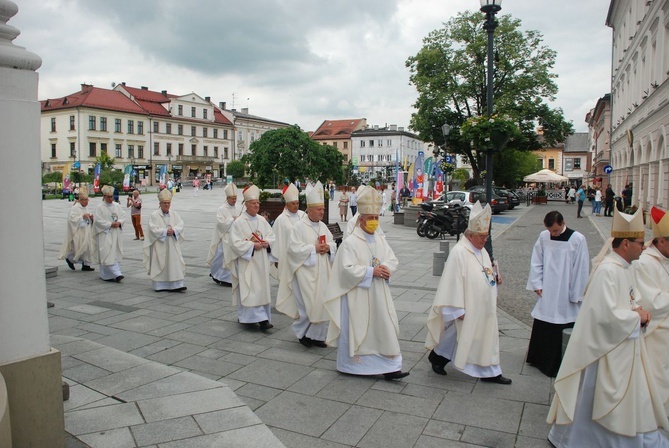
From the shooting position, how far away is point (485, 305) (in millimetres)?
5184

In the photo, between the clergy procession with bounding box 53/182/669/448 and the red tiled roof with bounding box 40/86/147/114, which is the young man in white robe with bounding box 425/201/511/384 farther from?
the red tiled roof with bounding box 40/86/147/114

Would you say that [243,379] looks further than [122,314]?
No

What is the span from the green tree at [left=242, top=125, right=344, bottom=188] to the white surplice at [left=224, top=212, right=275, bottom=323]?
18.4m

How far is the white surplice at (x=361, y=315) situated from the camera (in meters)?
5.42

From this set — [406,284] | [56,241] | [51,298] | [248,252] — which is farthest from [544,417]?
[56,241]

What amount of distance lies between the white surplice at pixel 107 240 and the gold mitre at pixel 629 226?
9.68 meters

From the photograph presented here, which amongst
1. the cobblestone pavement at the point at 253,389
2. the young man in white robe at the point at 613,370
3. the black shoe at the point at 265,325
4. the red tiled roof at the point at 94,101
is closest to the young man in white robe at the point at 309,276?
the cobblestone pavement at the point at 253,389

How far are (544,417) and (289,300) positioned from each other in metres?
3.49

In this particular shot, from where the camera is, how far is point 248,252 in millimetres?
7445

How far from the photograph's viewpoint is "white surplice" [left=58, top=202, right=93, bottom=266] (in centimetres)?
1205

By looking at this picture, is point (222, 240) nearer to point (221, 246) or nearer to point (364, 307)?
point (221, 246)

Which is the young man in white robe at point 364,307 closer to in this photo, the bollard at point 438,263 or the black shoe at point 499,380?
the black shoe at point 499,380

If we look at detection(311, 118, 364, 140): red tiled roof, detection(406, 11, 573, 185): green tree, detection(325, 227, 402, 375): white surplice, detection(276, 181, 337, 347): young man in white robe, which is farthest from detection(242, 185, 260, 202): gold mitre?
detection(311, 118, 364, 140): red tiled roof

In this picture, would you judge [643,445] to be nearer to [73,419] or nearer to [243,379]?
[243,379]
